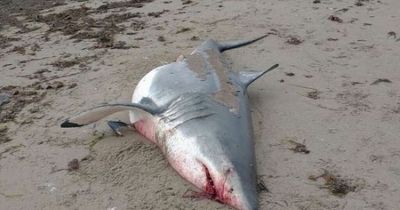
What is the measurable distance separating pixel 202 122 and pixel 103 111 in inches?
28.0

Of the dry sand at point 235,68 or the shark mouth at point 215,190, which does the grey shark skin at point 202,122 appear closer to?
the shark mouth at point 215,190

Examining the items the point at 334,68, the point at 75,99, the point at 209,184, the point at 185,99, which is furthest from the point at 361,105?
the point at 75,99

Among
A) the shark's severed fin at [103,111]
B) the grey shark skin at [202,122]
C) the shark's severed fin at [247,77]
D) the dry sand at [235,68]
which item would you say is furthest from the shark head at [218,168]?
the shark's severed fin at [247,77]

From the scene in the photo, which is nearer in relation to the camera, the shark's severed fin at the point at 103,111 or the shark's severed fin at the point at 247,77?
the shark's severed fin at the point at 103,111

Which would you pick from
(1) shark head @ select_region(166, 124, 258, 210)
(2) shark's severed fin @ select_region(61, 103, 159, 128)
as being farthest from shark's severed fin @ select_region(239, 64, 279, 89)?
(1) shark head @ select_region(166, 124, 258, 210)

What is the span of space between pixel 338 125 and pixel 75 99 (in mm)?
2020

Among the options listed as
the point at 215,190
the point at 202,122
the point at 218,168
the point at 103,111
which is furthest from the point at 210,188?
the point at 103,111

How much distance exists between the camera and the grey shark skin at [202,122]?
2.99 metres

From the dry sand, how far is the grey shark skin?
0.13 metres

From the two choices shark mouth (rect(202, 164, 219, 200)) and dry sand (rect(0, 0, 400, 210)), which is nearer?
shark mouth (rect(202, 164, 219, 200))

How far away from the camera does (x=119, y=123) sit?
13.0 feet

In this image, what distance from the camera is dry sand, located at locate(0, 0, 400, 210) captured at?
3266 millimetres

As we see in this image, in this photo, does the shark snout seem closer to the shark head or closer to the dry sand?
the shark head

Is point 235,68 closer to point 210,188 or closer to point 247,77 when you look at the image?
point 247,77
